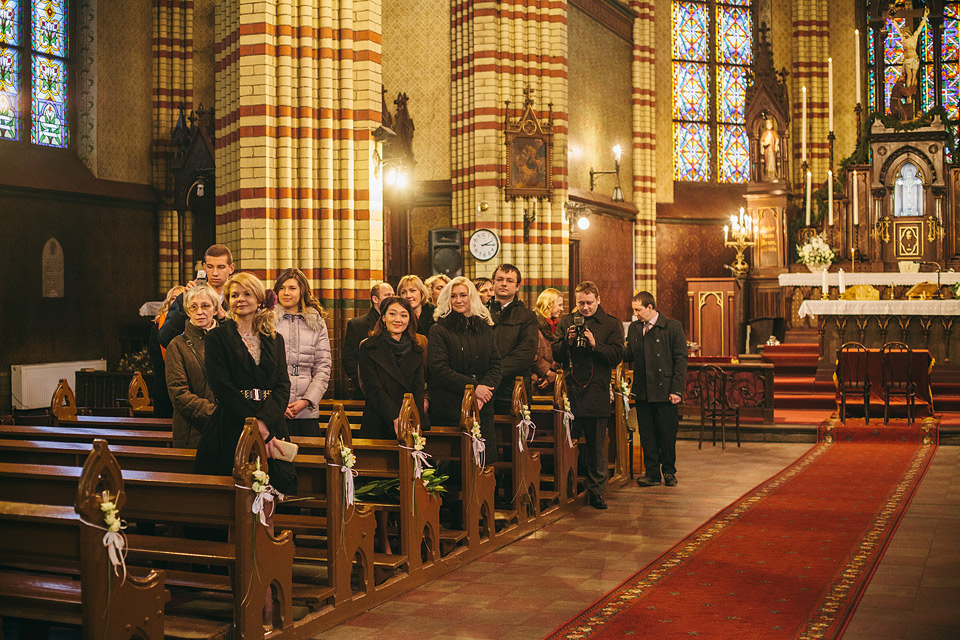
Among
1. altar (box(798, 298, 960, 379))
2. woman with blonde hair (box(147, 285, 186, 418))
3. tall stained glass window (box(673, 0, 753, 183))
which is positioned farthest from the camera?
tall stained glass window (box(673, 0, 753, 183))

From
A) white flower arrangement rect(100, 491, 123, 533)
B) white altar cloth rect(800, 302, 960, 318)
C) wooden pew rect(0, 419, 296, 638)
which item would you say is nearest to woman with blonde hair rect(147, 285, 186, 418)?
wooden pew rect(0, 419, 296, 638)

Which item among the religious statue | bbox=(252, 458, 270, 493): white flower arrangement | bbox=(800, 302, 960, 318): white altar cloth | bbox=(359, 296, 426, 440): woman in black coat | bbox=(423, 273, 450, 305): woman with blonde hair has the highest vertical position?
the religious statue

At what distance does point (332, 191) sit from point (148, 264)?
721 cm

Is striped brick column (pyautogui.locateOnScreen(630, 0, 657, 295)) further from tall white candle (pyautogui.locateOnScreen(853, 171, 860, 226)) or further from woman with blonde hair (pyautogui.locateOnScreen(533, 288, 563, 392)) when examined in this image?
woman with blonde hair (pyautogui.locateOnScreen(533, 288, 563, 392))

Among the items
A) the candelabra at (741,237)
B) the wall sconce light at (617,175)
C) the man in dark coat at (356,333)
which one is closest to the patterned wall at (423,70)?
the wall sconce light at (617,175)

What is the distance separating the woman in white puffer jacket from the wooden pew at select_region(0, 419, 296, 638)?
58.6 inches

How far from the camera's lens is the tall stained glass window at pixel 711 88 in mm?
21016

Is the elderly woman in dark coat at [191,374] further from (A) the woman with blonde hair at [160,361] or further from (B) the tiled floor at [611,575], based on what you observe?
(B) the tiled floor at [611,575]

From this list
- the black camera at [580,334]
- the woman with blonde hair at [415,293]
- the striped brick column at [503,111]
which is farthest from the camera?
the striped brick column at [503,111]

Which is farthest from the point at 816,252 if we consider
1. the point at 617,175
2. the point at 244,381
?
the point at 244,381

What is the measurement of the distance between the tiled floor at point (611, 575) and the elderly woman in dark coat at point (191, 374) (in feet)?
4.67

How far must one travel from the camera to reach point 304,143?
901cm

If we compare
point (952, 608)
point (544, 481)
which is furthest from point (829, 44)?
point (952, 608)

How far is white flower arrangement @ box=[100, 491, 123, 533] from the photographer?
11.5ft
